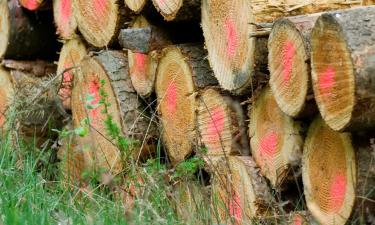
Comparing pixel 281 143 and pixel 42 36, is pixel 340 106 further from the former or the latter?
pixel 42 36

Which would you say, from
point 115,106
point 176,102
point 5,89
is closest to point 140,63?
point 115,106

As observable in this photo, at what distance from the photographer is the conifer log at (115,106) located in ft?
12.0

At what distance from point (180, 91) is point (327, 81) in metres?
1.02

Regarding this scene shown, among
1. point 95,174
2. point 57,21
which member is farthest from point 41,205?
point 57,21

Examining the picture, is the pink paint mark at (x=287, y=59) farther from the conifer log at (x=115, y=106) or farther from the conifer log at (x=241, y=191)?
the conifer log at (x=115, y=106)

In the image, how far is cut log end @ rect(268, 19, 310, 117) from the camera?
2682mm

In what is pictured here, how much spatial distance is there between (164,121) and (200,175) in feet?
1.43

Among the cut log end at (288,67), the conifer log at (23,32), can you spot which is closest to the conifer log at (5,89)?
the conifer log at (23,32)

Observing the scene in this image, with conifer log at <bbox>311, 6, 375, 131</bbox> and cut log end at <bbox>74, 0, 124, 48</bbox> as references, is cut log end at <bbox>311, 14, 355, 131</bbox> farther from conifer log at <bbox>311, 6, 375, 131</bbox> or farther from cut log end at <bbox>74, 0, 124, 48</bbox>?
cut log end at <bbox>74, 0, 124, 48</bbox>

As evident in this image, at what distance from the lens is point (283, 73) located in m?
2.78

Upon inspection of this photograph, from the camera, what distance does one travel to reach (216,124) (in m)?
3.27

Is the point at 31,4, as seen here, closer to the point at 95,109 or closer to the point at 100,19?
the point at 100,19

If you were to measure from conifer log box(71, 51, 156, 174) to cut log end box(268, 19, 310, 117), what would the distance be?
0.81 meters

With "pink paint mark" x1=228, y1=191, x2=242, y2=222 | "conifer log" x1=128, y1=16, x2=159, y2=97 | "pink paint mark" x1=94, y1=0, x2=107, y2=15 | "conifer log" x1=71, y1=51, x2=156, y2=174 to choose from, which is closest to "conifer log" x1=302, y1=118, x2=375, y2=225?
"pink paint mark" x1=228, y1=191, x2=242, y2=222
